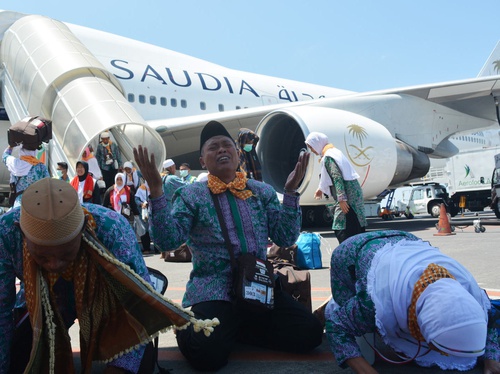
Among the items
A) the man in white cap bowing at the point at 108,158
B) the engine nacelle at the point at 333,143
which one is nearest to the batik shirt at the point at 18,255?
the engine nacelle at the point at 333,143

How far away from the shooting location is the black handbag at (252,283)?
2289mm

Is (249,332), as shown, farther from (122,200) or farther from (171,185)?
(122,200)

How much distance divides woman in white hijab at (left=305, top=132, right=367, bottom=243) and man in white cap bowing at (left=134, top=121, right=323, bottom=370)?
1728 millimetres

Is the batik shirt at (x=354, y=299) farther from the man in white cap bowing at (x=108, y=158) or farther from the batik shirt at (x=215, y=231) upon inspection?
the man in white cap bowing at (x=108, y=158)

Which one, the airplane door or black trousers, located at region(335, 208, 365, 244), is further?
the airplane door

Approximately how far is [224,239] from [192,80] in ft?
31.6

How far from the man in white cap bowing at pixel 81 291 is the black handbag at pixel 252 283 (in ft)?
1.76

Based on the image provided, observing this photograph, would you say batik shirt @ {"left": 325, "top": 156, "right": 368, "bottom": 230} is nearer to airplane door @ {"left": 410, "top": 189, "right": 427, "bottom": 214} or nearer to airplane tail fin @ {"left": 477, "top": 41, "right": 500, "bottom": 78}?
airplane door @ {"left": 410, "top": 189, "right": 427, "bottom": 214}

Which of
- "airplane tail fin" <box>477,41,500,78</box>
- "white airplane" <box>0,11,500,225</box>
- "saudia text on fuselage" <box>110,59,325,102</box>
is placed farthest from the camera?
"airplane tail fin" <box>477,41,500,78</box>

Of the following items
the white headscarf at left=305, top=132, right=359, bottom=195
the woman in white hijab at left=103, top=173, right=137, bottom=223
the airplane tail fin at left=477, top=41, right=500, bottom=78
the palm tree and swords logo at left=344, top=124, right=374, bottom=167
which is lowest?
the woman in white hijab at left=103, top=173, right=137, bottom=223

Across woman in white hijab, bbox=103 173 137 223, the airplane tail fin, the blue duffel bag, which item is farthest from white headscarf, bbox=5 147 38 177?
the airplane tail fin

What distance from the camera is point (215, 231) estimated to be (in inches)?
97.5

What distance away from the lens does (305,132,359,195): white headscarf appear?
4.38m

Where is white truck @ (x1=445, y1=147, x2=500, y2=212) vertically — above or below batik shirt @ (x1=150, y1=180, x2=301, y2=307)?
above
